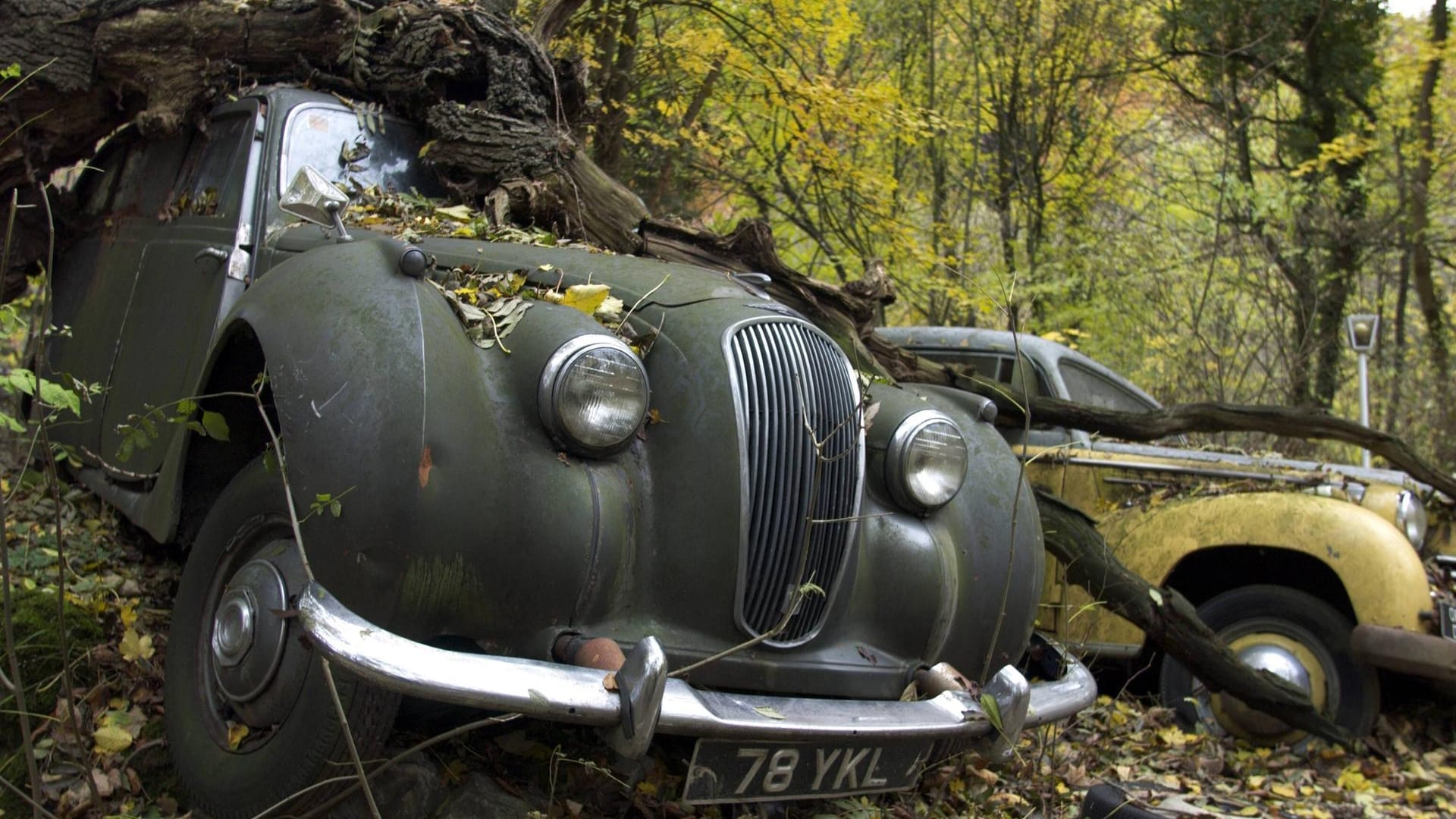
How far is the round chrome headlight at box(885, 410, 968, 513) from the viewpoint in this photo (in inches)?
123

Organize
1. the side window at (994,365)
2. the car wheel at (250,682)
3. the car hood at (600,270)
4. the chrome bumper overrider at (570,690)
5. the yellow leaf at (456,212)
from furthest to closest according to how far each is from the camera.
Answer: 1. the side window at (994,365)
2. the yellow leaf at (456,212)
3. the car hood at (600,270)
4. the car wheel at (250,682)
5. the chrome bumper overrider at (570,690)

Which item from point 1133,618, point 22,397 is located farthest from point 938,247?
point 22,397

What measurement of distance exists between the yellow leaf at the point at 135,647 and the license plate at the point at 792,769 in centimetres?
182

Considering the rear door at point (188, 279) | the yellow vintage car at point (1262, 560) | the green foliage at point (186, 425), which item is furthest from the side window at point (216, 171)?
the yellow vintage car at point (1262, 560)

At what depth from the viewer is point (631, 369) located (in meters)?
2.74

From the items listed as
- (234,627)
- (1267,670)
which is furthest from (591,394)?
(1267,670)

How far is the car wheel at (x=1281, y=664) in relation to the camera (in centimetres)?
502

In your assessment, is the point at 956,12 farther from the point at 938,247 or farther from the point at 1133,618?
the point at 1133,618

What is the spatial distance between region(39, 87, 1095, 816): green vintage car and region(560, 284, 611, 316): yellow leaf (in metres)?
0.02

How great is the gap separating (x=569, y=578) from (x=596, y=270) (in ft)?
3.47


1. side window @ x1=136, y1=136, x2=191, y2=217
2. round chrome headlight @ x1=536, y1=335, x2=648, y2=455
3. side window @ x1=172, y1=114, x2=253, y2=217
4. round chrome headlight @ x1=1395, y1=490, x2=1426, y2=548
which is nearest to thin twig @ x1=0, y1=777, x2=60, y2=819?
round chrome headlight @ x1=536, y1=335, x2=648, y2=455

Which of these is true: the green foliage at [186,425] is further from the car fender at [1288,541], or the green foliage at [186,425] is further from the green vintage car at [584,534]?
the car fender at [1288,541]

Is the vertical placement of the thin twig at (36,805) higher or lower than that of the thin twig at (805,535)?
lower

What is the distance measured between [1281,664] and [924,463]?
9.27ft
